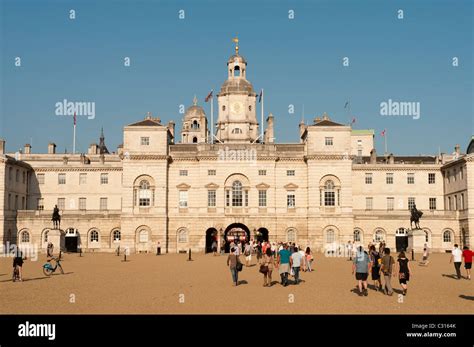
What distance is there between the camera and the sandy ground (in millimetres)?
18625

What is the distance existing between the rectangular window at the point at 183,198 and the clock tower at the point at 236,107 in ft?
45.9

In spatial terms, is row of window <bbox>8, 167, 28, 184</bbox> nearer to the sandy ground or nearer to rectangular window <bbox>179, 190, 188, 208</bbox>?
rectangular window <bbox>179, 190, 188, 208</bbox>

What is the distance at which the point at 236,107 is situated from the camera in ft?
252

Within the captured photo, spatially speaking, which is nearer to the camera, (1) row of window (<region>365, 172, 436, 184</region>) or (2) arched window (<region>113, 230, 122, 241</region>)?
(2) arched window (<region>113, 230, 122, 241</region>)

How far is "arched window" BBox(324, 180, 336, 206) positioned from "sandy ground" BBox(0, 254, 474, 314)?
3210cm

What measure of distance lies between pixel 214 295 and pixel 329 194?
43.4 metres

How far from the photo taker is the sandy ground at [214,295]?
18.6m

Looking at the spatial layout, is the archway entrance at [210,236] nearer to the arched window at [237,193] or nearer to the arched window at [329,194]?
the arched window at [237,193]

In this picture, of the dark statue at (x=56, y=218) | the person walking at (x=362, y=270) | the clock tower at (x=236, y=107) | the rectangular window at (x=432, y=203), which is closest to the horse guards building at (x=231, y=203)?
the dark statue at (x=56, y=218)

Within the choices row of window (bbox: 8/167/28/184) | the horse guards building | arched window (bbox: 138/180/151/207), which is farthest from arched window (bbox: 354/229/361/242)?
row of window (bbox: 8/167/28/184)

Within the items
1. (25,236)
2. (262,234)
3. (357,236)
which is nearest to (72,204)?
(25,236)

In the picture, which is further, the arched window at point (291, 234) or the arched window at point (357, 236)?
the arched window at point (357, 236)
